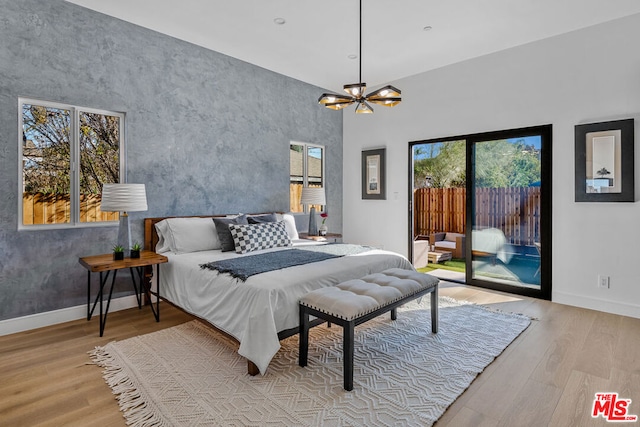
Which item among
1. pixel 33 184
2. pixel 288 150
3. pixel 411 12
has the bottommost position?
pixel 33 184

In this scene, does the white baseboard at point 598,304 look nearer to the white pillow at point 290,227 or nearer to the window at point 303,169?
the white pillow at point 290,227

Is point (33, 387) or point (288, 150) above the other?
point (288, 150)

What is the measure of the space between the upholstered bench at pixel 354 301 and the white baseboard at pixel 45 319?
7.77ft

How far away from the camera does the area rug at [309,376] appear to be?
189 cm

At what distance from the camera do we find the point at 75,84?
324cm

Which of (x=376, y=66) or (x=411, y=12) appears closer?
(x=411, y=12)

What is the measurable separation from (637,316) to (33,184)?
5.91m

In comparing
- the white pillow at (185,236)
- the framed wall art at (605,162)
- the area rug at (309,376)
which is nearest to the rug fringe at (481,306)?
the area rug at (309,376)

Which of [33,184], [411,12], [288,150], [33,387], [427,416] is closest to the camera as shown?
[427,416]

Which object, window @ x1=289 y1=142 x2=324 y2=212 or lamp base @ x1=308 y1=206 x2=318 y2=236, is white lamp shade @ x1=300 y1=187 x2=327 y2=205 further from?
window @ x1=289 y1=142 x2=324 y2=212

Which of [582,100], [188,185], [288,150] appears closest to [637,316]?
[582,100]

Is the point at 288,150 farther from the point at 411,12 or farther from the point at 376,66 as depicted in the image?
the point at 411,12

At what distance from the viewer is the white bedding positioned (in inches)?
88.4

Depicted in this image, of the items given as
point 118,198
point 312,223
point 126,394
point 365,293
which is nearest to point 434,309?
point 365,293
